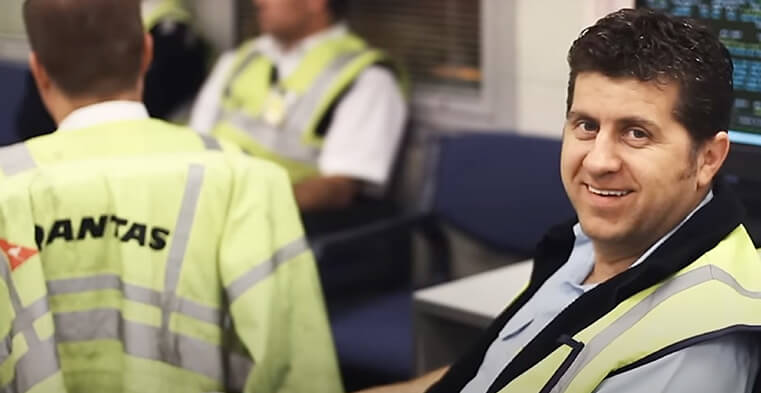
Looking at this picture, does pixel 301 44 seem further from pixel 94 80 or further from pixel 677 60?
pixel 677 60

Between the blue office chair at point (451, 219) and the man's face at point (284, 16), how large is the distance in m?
0.54

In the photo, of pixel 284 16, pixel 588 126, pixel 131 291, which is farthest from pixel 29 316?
pixel 284 16

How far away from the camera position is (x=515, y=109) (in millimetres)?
3277

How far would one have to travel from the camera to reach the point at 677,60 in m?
1.48

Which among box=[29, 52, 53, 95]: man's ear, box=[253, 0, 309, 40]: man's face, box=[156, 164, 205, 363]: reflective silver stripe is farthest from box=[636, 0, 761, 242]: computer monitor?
box=[253, 0, 309, 40]: man's face

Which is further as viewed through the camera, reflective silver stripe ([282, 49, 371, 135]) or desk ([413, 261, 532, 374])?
reflective silver stripe ([282, 49, 371, 135])

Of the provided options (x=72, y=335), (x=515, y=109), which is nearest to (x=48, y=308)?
(x=72, y=335)

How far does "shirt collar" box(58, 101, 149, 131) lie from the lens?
1.93 metres

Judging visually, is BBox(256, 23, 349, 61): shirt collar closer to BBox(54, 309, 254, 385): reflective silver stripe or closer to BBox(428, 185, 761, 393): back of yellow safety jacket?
BBox(54, 309, 254, 385): reflective silver stripe

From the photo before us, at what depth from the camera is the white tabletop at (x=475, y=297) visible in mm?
2309

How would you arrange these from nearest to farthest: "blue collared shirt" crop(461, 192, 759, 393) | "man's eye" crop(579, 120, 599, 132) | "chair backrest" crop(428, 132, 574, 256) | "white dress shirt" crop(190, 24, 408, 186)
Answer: "blue collared shirt" crop(461, 192, 759, 393), "man's eye" crop(579, 120, 599, 132), "chair backrest" crop(428, 132, 574, 256), "white dress shirt" crop(190, 24, 408, 186)

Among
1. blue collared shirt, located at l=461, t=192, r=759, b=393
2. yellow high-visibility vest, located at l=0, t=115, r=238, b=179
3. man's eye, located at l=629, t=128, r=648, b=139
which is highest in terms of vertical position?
man's eye, located at l=629, t=128, r=648, b=139

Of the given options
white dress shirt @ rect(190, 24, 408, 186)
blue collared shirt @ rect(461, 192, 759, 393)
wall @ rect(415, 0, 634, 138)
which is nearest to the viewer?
blue collared shirt @ rect(461, 192, 759, 393)

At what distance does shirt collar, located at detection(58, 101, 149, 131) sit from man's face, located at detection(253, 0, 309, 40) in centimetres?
159
